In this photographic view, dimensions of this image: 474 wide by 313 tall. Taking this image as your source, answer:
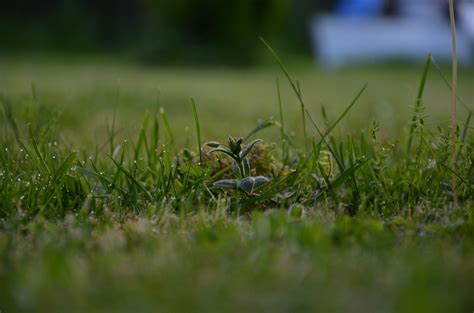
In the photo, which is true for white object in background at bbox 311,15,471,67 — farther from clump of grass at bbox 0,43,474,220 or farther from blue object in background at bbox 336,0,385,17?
clump of grass at bbox 0,43,474,220

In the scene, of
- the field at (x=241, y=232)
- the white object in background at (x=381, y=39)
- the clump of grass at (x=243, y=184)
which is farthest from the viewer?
the white object in background at (x=381, y=39)

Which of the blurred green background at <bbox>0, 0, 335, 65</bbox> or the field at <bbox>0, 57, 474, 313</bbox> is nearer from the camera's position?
the field at <bbox>0, 57, 474, 313</bbox>

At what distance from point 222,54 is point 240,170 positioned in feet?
30.8

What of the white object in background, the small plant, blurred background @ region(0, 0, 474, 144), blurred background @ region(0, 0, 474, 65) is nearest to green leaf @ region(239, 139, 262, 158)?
the small plant

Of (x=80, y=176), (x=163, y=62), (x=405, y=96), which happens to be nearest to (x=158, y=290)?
(x=80, y=176)

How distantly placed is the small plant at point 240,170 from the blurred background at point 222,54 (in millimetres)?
1455

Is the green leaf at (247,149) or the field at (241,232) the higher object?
the green leaf at (247,149)

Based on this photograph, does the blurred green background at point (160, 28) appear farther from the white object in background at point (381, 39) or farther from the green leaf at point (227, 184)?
the green leaf at point (227, 184)

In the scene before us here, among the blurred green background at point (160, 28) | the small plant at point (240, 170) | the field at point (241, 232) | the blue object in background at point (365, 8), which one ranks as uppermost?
the blue object in background at point (365, 8)

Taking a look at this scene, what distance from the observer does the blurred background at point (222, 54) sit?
Answer: 15.1 feet

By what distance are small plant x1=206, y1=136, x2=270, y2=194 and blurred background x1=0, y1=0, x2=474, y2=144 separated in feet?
4.77

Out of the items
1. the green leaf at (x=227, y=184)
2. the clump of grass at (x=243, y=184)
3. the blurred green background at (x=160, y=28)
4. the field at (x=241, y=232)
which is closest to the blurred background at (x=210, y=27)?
the blurred green background at (x=160, y=28)

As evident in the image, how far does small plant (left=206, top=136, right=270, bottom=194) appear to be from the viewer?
1561 millimetres

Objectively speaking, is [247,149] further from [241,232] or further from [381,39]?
[381,39]
